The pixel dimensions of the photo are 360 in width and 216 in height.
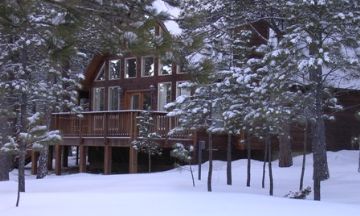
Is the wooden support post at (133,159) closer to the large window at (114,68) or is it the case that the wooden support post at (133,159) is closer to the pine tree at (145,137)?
the pine tree at (145,137)

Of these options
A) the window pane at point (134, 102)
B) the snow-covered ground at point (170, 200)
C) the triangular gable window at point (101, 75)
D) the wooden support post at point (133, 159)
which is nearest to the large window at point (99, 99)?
the triangular gable window at point (101, 75)

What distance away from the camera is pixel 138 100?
24703mm

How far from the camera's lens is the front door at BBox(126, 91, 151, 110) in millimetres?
24234

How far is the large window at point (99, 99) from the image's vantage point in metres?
26.4

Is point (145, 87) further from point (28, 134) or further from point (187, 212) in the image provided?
point (187, 212)

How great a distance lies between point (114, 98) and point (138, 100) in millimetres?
1649

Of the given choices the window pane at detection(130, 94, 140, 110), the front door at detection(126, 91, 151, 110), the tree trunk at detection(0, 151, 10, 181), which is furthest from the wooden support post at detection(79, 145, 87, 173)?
the window pane at detection(130, 94, 140, 110)

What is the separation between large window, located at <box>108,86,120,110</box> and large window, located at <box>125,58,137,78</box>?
95cm

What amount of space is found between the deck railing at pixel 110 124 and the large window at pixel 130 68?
3767 millimetres

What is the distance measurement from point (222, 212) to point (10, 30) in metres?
3.93

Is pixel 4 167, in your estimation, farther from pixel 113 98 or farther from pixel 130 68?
pixel 130 68

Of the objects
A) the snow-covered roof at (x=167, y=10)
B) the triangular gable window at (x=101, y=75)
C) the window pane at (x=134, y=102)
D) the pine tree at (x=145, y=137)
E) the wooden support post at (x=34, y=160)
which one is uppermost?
the triangular gable window at (x=101, y=75)

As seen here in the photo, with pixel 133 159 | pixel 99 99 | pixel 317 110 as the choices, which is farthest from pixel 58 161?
pixel 317 110

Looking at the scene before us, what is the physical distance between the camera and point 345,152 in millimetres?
21484
